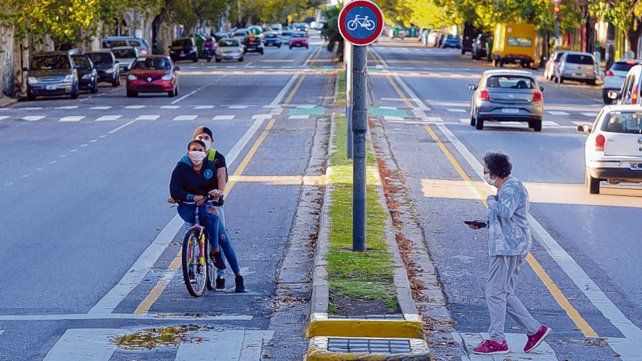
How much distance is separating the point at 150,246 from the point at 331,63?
214 feet

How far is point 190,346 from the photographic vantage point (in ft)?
33.3

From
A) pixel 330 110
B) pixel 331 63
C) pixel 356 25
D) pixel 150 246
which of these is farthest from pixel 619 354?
pixel 331 63

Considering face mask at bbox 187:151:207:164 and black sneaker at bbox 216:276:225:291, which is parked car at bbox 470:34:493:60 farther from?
face mask at bbox 187:151:207:164

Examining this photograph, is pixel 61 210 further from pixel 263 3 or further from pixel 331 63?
pixel 263 3

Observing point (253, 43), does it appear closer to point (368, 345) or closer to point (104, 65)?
point (104, 65)

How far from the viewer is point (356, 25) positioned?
1427 cm

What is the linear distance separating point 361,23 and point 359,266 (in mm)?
2762

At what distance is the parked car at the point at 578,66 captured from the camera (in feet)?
204

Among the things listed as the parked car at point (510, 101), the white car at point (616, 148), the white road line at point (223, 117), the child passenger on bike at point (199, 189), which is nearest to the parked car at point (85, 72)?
the white road line at point (223, 117)

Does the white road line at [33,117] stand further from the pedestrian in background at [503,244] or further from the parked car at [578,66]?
the parked car at [578,66]

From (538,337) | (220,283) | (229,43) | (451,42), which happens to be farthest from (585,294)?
(451,42)

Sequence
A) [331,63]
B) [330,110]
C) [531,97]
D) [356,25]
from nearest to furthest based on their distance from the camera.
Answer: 1. [356,25]
2. [531,97]
3. [330,110]
4. [331,63]

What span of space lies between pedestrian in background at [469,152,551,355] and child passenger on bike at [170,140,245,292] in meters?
3.24

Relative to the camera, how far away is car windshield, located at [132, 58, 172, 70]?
160 ft
